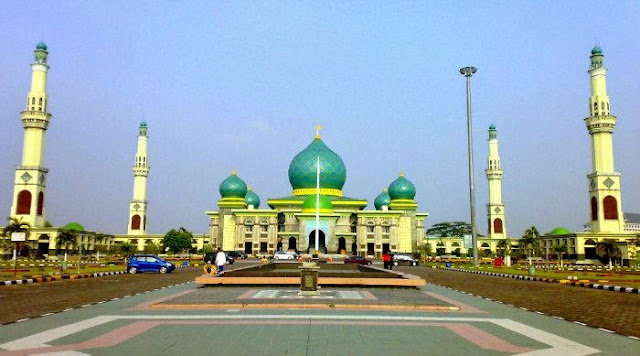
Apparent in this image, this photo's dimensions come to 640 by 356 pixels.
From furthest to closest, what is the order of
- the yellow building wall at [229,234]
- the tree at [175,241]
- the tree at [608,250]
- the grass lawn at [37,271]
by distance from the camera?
the tree at [175,241], the yellow building wall at [229,234], the tree at [608,250], the grass lawn at [37,271]

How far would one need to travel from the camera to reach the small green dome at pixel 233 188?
8519 cm

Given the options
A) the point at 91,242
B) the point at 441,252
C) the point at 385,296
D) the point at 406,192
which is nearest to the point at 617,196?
the point at 406,192

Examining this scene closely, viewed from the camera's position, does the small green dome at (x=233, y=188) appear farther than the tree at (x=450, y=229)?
A: No

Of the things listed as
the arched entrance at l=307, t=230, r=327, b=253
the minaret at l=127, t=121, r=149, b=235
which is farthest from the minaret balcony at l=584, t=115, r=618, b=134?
the minaret at l=127, t=121, r=149, b=235

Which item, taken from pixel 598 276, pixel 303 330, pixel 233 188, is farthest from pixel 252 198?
pixel 303 330

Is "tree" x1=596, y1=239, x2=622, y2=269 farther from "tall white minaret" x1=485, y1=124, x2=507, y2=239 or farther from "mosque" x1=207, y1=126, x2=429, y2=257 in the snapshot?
"tall white minaret" x1=485, y1=124, x2=507, y2=239

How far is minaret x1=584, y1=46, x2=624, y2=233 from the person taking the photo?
68.8 m

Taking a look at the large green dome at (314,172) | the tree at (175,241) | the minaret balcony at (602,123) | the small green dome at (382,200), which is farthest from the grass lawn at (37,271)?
the minaret balcony at (602,123)

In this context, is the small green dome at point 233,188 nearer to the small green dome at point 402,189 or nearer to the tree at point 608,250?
the small green dome at point 402,189

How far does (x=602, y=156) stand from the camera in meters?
70.0

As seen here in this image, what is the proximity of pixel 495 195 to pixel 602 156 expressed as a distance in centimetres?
2535

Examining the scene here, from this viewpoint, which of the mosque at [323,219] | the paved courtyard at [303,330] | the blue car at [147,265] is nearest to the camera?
the paved courtyard at [303,330]

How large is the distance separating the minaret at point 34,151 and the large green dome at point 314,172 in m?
34.4

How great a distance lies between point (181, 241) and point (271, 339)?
259 feet
